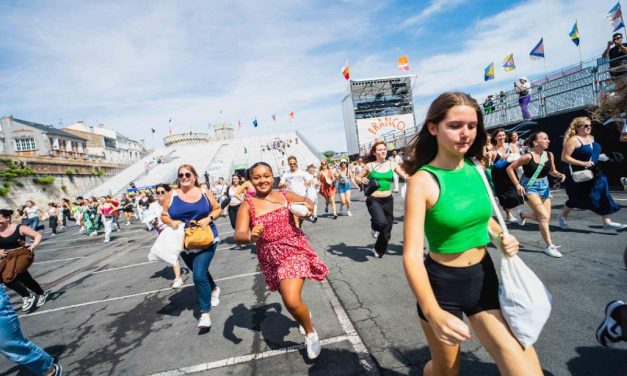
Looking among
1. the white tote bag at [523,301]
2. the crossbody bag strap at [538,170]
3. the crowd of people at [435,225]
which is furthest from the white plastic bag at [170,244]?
the crossbody bag strap at [538,170]

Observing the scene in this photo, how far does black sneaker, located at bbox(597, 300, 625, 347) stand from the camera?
159 centimetres

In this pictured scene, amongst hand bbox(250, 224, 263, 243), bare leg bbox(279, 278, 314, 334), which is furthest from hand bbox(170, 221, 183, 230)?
bare leg bbox(279, 278, 314, 334)

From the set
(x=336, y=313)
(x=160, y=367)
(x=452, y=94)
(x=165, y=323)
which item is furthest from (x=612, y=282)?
(x=165, y=323)

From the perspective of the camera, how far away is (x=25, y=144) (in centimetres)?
4003

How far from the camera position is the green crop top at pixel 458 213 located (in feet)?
5.27

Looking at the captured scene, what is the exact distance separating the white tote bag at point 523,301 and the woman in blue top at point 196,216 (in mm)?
3236

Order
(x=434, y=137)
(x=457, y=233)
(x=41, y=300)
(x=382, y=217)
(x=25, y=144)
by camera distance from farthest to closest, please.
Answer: (x=25, y=144) < (x=41, y=300) < (x=382, y=217) < (x=434, y=137) < (x=457, y=233)

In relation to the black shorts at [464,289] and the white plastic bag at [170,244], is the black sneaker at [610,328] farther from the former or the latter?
the white plastic bag at [170,244]

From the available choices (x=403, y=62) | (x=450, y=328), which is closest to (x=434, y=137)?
(x=450, y=328)

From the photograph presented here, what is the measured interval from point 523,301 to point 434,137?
3.16ft

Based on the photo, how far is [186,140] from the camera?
95.7 metres

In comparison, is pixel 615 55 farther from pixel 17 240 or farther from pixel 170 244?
pixel 17 240

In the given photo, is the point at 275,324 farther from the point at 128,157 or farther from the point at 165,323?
the point at 128,157

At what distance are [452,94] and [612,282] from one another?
3.63 m
